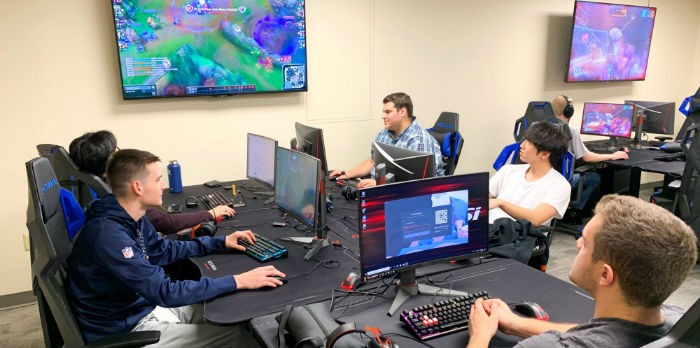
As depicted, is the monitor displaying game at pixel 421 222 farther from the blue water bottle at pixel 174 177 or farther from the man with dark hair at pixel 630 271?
the blue water bottle at pixel 174 177

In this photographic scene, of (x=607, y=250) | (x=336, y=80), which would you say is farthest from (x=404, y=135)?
(x=607, y=250)

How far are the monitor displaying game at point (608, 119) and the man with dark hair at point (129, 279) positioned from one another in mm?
4508

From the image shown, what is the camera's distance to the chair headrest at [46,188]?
65.1 inches

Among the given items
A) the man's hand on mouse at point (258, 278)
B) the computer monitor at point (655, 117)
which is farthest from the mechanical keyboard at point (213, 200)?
the computer monitor at point (655, 117)

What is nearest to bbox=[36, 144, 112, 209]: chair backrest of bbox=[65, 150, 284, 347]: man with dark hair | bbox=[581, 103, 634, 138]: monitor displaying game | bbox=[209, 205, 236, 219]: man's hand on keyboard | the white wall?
bbox=[209, 205, 236, 219]: man's hand on keyboard

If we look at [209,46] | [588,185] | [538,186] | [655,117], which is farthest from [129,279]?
[655,117]

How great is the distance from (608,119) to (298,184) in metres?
4.18

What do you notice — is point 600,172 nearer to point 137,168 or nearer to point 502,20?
point 502,20

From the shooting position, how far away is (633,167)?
4.43 meters

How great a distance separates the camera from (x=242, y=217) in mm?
2828

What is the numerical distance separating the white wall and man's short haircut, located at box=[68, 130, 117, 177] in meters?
0.76

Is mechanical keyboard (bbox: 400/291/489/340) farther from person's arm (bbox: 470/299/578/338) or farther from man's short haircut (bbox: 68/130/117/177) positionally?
man's short haircut (bbox: 68/130/117/177)

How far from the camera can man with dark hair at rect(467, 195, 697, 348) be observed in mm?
1123

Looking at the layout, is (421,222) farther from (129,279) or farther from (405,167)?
(129,279)
